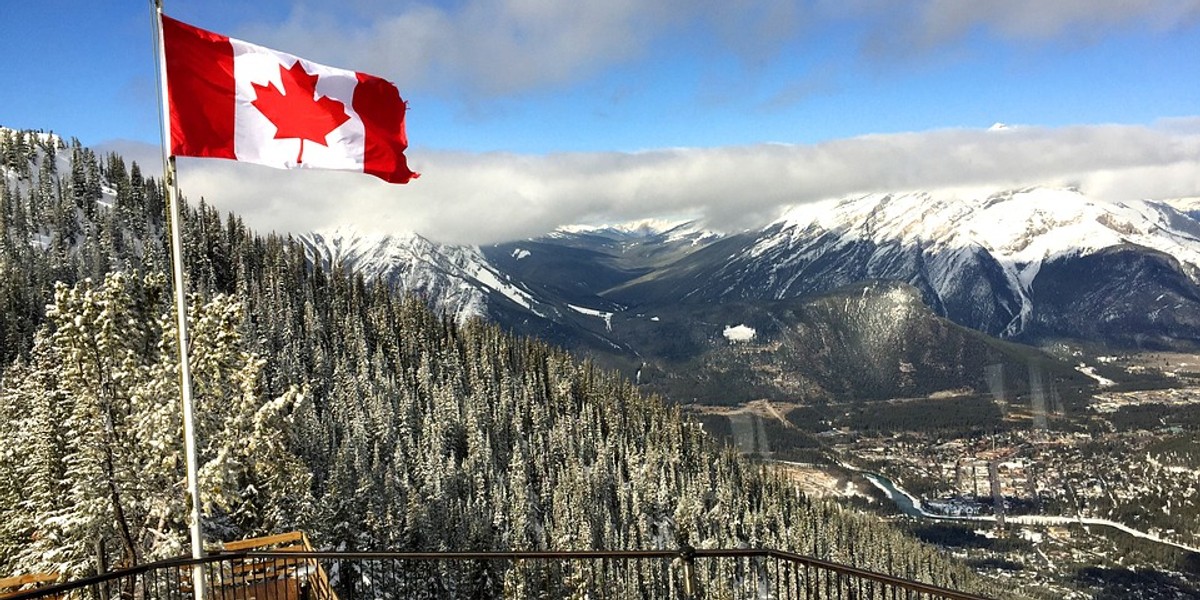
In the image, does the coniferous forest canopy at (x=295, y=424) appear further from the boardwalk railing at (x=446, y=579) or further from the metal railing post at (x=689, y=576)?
the metal railing post at (x=689, y=576)

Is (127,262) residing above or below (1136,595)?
above

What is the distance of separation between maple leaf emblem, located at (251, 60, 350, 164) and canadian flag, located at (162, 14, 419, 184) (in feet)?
0.06

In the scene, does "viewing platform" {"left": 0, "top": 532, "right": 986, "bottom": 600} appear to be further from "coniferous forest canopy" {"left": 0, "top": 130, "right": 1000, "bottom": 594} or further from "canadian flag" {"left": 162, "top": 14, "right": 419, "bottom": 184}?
"canadian flag" {"left": 162, "top": 14, "right": 419, "bottom": 184}

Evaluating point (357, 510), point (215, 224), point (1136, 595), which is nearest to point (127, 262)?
point (215, 224)

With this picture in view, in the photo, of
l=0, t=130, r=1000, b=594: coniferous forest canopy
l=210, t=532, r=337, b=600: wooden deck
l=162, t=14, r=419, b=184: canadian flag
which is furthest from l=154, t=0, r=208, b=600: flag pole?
l=0, t=130, r=1000, b=594: coniferous forest canopy

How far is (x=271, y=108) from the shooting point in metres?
12.7

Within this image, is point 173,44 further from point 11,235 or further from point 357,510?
point 11,235

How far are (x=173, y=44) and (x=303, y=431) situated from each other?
59.1 meters

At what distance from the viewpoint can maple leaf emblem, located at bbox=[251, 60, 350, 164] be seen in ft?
41.7

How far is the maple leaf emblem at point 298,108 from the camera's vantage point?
12695mm

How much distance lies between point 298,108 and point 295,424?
17508 mm

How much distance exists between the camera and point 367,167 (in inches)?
544

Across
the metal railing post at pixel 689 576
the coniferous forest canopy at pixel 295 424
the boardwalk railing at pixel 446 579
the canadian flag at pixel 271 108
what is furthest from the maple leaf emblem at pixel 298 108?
the coniferous forest canopy at pixel 295 424

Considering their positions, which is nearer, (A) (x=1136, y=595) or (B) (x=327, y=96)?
(B) (x=327, y=96)
